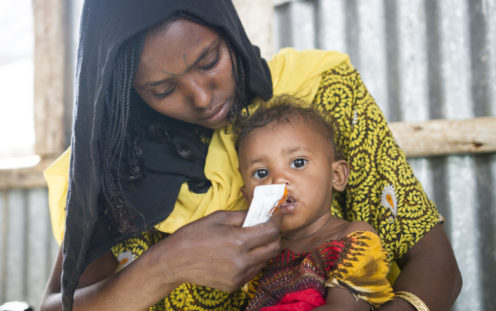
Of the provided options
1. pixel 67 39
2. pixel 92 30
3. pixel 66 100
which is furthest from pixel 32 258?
pixel 92 30

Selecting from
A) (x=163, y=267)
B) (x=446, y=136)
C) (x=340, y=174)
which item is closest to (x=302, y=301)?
(x=163, y=267)

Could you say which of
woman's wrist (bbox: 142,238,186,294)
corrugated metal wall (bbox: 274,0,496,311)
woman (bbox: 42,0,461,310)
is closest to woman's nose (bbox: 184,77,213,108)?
woman (bbox: 42,0,461,310)

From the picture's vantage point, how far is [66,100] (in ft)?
12.8

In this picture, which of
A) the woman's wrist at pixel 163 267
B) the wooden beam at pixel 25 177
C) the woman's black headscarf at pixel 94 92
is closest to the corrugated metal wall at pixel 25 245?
the wooden beam at pixel 25 177

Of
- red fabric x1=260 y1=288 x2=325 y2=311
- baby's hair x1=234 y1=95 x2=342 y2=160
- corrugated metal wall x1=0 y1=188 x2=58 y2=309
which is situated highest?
baby's hair x1=234 y1=95 x2=342 y2=160

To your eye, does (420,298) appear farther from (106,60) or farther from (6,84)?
(6,84)

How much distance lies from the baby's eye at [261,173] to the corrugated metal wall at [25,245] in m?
3.02

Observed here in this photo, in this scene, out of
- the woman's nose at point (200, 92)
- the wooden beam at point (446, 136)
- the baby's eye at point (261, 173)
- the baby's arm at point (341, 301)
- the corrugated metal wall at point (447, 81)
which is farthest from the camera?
the corrugated metal wall at point (447, 81)

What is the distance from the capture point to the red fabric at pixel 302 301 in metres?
1.29

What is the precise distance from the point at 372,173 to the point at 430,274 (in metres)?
0.40

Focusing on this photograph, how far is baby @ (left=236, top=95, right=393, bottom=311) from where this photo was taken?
128cm

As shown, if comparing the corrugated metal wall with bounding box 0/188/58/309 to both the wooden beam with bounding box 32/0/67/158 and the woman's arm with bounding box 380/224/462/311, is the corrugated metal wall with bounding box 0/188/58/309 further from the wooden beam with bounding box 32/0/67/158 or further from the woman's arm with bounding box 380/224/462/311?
the woman's arm with bounding box 380/224/462/311

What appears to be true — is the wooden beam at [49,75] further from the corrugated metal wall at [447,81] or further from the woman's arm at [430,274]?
the woman's arm at [430,274]

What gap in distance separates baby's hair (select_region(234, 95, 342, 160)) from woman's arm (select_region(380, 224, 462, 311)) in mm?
457
